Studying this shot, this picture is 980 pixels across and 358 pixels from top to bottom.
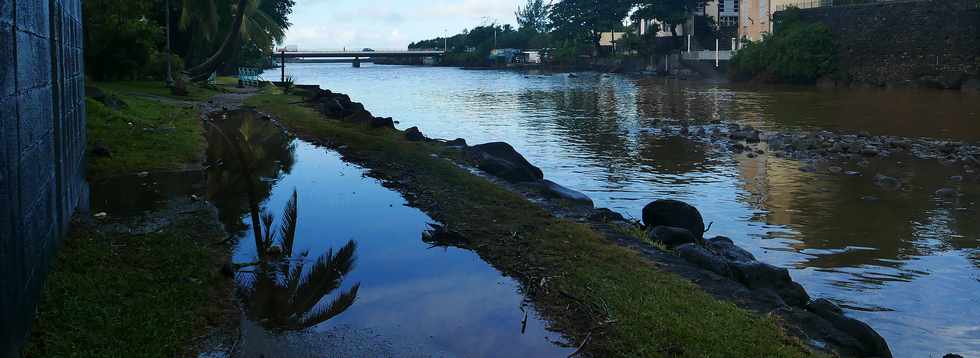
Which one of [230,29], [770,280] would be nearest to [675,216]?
[770,280]

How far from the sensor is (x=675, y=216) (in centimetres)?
1159

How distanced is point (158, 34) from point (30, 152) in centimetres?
2908

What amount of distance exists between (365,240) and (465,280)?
221cm

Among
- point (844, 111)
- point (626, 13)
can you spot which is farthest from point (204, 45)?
point (626, 13)

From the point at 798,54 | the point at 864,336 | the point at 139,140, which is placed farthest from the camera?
the point at 798,54

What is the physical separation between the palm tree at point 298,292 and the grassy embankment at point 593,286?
163cm

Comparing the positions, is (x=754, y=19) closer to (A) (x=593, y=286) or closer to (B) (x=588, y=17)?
(B) (x=588, y=17)

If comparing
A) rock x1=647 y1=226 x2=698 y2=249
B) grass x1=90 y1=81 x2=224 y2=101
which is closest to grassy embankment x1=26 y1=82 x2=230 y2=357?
rock x1=647 y1=226 x2=698 y2=249

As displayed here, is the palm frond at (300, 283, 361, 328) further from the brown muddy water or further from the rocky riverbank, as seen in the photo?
the rocky riverbank

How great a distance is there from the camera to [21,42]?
5809 mm

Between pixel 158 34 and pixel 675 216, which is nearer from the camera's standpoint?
pixel 675 216

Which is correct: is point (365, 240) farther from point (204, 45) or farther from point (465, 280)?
point (204, 45)

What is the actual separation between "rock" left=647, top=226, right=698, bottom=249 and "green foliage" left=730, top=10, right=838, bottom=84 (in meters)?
53.2

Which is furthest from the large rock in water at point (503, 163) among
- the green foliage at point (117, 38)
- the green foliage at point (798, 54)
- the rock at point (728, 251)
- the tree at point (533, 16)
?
the tree at point (533, 16)
